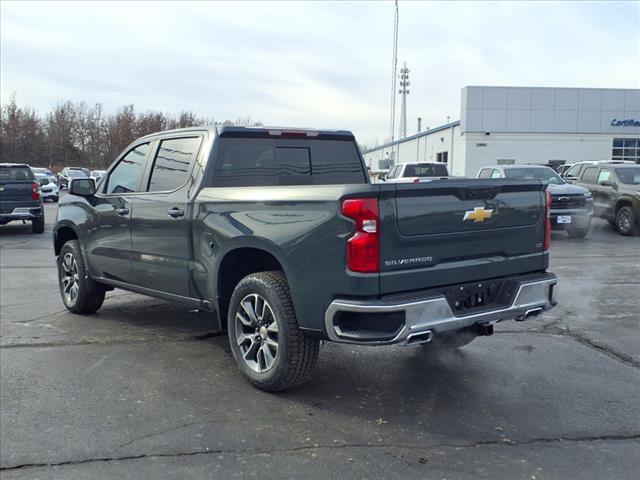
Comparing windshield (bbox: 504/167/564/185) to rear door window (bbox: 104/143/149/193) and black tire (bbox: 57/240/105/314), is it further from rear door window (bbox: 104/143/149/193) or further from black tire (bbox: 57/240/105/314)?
black tire (bbox: 57/240/105/314)

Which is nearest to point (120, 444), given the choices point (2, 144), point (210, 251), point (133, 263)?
point (210, 251)

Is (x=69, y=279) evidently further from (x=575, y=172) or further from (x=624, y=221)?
(x=575, y=172)

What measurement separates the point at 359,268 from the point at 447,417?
1200 mm

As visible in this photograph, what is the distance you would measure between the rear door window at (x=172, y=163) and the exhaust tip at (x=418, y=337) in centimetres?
253

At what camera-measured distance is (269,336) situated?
4.44 meters

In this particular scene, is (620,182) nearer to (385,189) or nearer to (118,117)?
(385,189)

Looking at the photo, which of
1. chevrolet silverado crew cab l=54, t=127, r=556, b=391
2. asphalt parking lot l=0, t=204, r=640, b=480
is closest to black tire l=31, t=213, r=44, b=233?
asphalt parking lot l=0, t=204, r=640, b=480

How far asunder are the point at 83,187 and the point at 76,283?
3.86 ft

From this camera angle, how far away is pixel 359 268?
376 cm

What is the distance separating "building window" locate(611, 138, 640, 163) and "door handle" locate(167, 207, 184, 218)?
39.5 meters

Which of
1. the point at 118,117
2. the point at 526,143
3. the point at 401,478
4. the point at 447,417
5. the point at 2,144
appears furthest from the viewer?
the point at 118,117

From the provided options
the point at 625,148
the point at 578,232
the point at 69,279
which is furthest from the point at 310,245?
the point at 625,148

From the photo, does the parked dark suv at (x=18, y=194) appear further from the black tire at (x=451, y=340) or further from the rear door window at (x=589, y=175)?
the rear door window at (x=589, y=175)

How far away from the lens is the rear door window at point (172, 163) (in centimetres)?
538
